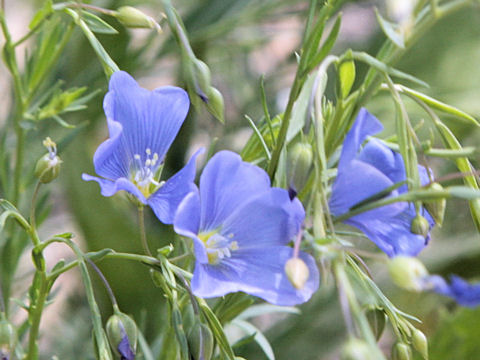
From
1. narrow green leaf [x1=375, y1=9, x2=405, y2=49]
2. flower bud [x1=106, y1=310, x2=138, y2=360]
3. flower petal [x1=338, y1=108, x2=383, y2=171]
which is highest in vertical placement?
narrow green leaf [x1=375, y1=9, x2=405, y2=49]

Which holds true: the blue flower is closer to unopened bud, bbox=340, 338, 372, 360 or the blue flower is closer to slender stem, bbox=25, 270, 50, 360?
unopened bud, bbox=340, 338, 372, 360

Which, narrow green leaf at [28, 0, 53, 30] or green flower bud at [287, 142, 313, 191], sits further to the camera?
narrow green leaf at [28, 0, 53, 30]

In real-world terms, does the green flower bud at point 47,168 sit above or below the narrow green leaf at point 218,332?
above

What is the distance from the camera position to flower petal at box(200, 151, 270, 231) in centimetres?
34

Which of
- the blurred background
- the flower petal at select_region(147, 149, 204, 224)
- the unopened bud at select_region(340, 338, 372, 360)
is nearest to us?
the unopened bud at select_region(340, 338, 372, 360)

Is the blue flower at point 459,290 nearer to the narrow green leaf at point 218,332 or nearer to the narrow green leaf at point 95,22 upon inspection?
the narrow green leaf at point 218,332

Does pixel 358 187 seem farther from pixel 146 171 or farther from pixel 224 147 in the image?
pixel 224 147

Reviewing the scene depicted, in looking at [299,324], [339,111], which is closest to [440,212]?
[339,111]

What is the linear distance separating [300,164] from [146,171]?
0.38 ft

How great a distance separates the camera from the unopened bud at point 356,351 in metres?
0.25

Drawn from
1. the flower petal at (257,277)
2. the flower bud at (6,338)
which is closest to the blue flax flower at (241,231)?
the flower petal at (257,277)

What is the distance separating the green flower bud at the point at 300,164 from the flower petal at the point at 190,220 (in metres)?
0.05

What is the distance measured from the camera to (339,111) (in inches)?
14.4

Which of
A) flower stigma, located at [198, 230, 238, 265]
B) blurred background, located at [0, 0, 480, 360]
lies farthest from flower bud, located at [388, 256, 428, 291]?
blurred background, located at [0, 0, 480, 360]
